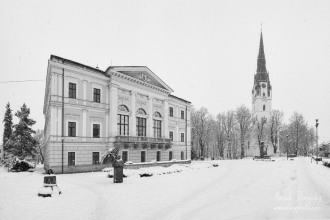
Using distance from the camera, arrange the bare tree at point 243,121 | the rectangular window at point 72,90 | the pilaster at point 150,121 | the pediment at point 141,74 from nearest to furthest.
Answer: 1. the rectangular window at point 72,90
2. the pediment at point 141,74
3. the pilaster at point 150,121
4. the bare tree at point 243,121

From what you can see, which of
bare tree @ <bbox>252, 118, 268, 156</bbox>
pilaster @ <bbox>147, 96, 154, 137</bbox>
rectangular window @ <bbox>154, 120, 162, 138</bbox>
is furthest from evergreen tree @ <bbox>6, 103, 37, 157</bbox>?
bare tree @ <bbox>252, 118, 268, 156</bbox>

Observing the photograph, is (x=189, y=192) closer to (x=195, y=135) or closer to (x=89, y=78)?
(x=89, y=78)

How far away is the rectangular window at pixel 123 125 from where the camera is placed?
3016cm

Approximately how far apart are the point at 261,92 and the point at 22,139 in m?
76.8

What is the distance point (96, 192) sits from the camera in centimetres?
1318

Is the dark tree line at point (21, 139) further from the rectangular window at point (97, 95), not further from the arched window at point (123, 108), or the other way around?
the arched window at point (123, 108)

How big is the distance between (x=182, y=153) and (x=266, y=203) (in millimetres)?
32707

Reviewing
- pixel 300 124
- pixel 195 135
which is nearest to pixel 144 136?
pixel 195 135

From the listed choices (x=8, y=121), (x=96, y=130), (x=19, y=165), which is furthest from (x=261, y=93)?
(x=19, y=165)

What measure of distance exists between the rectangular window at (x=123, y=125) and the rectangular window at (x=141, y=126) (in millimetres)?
1957

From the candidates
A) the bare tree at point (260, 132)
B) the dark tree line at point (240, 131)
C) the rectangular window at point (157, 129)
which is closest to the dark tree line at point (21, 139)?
the rectangular window at point (157, 129)

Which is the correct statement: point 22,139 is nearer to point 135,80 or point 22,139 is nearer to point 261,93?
point 135,80

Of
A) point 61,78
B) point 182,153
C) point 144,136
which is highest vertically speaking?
point 61,78

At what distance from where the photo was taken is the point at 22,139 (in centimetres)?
3012
